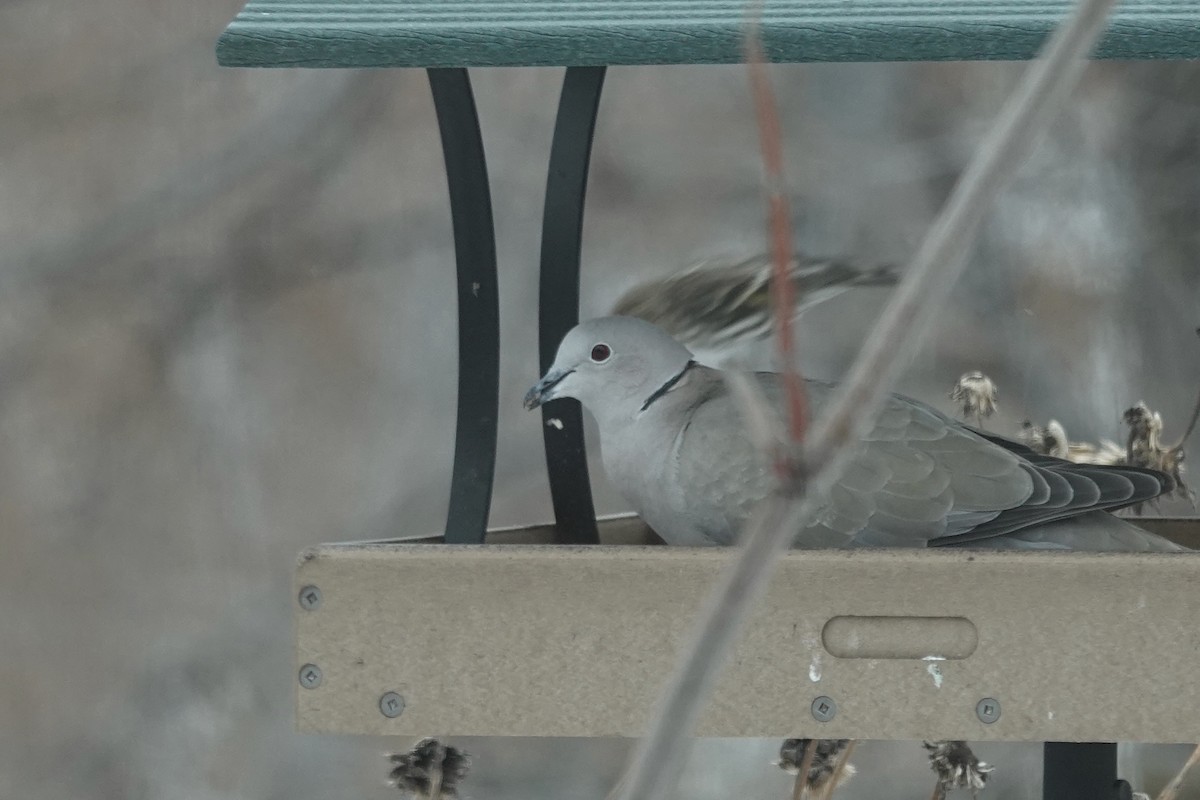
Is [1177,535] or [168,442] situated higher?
[168,442]

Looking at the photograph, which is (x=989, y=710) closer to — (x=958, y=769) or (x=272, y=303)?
(x=958, y=769)

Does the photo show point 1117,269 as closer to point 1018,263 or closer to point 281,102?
point 1018,263

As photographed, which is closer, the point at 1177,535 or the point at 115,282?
the point at 1177,535

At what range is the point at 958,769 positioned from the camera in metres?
1.84

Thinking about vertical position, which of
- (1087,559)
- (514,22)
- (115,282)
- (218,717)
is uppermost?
(115,282)

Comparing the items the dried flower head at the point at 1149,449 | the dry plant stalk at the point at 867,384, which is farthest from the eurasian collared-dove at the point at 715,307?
the dry plant stalk at the point at 867,384

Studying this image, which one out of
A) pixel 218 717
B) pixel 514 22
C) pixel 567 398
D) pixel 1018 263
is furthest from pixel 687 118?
pixel 514 22

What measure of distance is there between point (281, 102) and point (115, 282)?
67 cm

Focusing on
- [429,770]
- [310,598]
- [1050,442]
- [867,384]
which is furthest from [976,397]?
[867,384]

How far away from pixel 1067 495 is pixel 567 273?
0.63 meters

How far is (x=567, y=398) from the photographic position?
2104mm

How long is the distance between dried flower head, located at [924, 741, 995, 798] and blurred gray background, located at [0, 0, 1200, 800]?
2.40 metres

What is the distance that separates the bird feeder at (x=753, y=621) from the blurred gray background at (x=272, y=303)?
8.86ft

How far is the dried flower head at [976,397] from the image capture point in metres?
2.17
